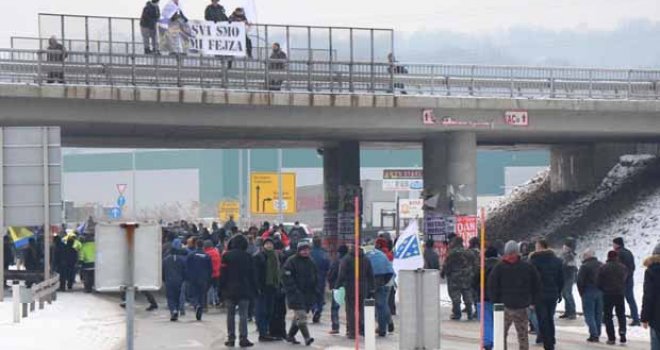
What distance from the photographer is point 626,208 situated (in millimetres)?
43750

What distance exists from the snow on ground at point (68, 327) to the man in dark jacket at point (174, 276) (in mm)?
997

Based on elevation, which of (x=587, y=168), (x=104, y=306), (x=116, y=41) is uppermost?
(x=116, y=41)

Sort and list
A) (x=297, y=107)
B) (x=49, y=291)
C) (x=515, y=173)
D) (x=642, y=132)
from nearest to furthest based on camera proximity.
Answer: (x=49, y=291), (x=297, y=107), (x=642, y=132), (x=515, y=173)

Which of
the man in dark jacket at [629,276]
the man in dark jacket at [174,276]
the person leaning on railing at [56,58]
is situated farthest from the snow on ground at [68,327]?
the man in dark jacket at [629,276]

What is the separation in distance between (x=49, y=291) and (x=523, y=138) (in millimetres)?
20497

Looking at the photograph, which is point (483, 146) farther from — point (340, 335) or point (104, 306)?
point (340, 335)

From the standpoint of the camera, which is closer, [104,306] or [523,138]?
[104,306]

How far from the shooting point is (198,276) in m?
25.0

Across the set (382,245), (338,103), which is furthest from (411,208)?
(382,245)

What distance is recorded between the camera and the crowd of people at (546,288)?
55.8 ft

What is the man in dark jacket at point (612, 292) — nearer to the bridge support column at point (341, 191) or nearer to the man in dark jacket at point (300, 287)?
the man in dark jacket at point (300, 287)

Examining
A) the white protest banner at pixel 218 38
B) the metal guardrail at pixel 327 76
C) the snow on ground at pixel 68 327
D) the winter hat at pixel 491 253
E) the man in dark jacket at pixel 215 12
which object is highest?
the man in dark jacket at pixel 215 12

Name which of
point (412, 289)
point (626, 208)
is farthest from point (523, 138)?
point (412, 289)

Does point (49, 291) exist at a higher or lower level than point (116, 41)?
lower
